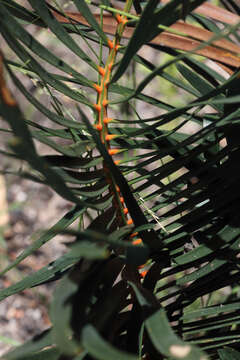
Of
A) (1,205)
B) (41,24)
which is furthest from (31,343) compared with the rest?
(1,205)

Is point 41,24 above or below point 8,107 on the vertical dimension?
above

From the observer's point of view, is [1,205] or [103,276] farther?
[1,205]

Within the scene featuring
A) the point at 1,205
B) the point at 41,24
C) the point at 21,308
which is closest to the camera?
the point at 41,24

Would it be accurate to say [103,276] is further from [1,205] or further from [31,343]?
[1,205]

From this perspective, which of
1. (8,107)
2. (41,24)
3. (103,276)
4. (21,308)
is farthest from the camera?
(21,308)

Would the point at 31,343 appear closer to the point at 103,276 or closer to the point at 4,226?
the point at 103,276

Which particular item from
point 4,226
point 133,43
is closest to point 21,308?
point 4,226

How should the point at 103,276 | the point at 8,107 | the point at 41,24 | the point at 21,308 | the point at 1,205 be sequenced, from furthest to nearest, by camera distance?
the point at 1,205
the point at 21,308
the point at 41,24
the point at 103,276
the point at 8,107

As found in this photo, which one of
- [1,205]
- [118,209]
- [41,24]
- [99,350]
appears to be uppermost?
[1,205]

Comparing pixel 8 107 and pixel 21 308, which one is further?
pixel 21 308
